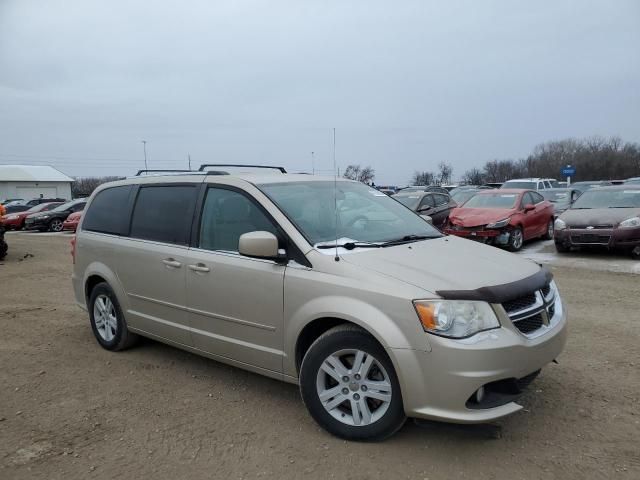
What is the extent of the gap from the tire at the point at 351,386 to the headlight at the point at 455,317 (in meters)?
0.36

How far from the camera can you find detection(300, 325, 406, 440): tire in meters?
3.09

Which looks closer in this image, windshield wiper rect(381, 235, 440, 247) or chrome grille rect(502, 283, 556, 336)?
chrome grille rect(502, 283, 556, 336)

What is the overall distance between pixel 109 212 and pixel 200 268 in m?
1.83

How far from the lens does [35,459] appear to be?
3195mm

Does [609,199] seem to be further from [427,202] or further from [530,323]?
[530,323]

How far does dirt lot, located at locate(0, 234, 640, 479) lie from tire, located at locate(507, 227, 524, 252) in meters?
6.85

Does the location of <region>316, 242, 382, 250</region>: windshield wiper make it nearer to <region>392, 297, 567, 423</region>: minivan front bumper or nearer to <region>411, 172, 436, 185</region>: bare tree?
<region>392, 297, 567, 423</region>: minivan front bumper

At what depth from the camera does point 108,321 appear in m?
5.19

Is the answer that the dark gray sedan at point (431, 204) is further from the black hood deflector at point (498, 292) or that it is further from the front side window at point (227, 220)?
the black hood deflector at point (498, 292)

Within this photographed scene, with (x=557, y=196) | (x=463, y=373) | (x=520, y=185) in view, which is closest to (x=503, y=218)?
(x=557, y=196)

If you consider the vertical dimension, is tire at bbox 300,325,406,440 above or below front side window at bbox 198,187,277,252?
below

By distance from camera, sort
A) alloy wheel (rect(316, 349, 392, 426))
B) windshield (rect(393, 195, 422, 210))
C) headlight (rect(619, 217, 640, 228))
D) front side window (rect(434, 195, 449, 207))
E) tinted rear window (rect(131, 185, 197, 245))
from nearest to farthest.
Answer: alloy wheel (rect(316, 349, 392, 426))
tinted rear window (rect(131, 185, 197, 245))
headlight (rect(619, 217, 640, 228))
windshield (rect(393, 195, 422, 210))
front side window (rect(434, 195, 449, 207))

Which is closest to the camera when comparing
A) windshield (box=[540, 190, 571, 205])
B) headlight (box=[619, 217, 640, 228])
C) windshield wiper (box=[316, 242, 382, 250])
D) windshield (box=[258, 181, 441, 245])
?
windshield wiper (box=[316, 242, 382, 250])

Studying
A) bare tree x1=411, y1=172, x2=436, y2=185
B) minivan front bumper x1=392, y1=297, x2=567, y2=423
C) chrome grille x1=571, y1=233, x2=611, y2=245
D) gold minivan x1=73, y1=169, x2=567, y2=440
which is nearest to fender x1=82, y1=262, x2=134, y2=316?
gold minivan x1=73, y1=169, x2=567, y2=440
